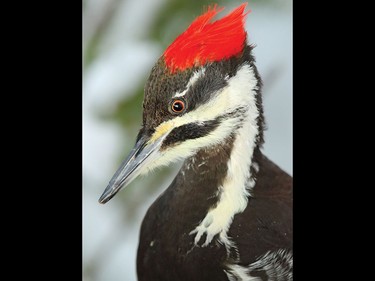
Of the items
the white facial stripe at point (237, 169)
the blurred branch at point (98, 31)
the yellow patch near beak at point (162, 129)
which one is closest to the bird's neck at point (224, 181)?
the white facial stripe at point (237, 169)

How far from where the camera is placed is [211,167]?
1.97 meters

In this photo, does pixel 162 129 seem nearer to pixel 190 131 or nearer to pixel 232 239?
pixel 190 131

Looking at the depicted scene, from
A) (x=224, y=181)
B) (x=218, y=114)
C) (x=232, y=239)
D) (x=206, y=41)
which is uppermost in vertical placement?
(x=206, y=41)

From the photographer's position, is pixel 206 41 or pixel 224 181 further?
pixel 224 181

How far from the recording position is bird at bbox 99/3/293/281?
6.02ft

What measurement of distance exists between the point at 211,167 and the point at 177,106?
0.69ft

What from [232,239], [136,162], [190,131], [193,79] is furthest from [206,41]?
[232,239]

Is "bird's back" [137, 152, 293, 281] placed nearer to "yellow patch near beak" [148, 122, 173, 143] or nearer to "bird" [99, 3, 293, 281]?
"bird" [99, 3, 293, 281]

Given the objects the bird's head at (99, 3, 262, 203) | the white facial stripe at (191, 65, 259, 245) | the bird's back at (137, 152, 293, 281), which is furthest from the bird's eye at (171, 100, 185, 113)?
the bird's back at (137, 152, 293, 281)
